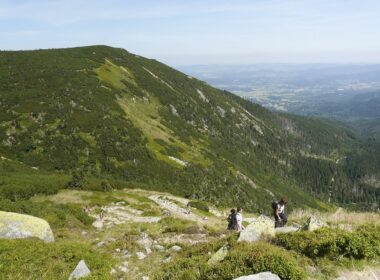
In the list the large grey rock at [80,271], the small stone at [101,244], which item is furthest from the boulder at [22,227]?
the large grey rock at [80,271]

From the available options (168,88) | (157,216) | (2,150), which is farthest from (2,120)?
(168,88)

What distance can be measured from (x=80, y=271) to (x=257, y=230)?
736cm

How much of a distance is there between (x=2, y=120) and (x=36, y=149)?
1152 centimetres

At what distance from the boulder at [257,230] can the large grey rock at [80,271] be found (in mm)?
6158

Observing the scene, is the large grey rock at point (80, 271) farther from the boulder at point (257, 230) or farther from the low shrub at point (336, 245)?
the low shrub at point (336, 245)

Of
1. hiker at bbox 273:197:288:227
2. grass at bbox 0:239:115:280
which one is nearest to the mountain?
grass at bbox 0:239:115:280

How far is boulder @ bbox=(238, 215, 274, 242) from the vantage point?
50.7ft

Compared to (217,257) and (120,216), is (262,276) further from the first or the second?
(120,216)

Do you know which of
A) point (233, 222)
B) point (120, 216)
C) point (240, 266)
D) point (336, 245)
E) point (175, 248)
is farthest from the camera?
point (120, 216)

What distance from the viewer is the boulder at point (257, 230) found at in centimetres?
1545

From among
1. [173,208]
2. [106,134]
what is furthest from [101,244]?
[106,134]

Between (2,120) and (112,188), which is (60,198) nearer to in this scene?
(112,188)

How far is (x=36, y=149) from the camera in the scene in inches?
2616

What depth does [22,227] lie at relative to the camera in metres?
18.2
